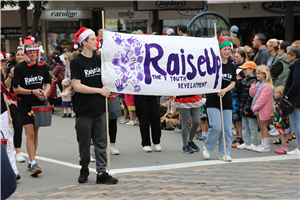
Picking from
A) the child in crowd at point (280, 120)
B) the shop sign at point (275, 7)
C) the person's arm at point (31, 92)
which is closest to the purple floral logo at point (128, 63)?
the person's arm at point (31, 92)

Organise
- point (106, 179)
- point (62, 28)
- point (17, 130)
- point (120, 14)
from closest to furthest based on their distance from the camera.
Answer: point (106, 179)
point (17, 130)
point (120, 14)
point (62, 28)

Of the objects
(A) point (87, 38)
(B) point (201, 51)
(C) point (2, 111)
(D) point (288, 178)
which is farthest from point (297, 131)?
(C) point (2, 111)

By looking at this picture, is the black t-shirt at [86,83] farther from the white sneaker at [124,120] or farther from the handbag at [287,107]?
the white sneaker at [124,120]

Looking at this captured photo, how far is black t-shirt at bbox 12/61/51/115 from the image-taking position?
5.86 m

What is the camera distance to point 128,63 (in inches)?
235

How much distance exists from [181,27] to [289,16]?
8838 mm

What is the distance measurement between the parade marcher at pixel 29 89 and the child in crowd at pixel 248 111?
4.04 metres

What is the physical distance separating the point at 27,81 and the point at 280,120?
4.79 meters

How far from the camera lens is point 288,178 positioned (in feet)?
17.7

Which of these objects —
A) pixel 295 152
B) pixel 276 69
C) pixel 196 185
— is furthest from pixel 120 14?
pixel 196 185

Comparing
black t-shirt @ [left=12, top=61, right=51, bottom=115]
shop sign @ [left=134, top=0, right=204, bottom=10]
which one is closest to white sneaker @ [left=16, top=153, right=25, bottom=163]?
black t-shirt @ [left=12, top=61, right=51, bottom=115]

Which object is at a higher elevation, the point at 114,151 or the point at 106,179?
the point at 106,179

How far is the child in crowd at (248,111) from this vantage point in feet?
25.2

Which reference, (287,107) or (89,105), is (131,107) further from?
(89,105)
